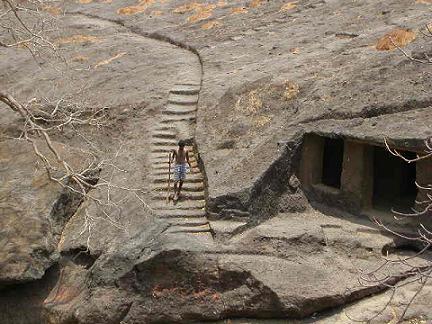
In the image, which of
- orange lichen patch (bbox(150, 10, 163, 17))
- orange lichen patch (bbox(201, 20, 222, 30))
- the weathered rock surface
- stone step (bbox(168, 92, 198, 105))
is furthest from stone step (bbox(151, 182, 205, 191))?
orange lichen patch (bbox(150, 10, 163, 17))

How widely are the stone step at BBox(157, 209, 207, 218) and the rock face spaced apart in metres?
0.04

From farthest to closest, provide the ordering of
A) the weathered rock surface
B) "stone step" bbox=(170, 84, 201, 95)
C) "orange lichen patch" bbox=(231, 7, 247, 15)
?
"orange lichen patch" bbox=(231, 7, 247, 15) → "stone step" bbox=(170, 84, 201, 95) → the weathered rock surface

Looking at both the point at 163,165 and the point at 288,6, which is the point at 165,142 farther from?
the point at 288,6

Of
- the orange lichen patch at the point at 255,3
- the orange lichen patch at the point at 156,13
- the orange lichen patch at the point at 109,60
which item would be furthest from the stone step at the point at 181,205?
the orange lichen patch at the point at 156,13

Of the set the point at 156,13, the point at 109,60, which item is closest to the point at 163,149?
the point at 109,60

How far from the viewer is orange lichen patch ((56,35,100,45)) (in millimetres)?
20612

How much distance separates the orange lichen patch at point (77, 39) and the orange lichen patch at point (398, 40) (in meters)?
A: 9.86

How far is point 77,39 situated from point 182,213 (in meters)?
10.6

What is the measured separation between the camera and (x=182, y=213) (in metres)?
12.0

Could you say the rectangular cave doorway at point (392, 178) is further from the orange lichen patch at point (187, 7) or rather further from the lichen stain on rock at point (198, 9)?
the orange lichen patch at point (187, 7)

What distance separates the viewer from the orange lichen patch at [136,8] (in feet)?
79.4

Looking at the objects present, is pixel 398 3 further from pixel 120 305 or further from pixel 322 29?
pixel 120 305

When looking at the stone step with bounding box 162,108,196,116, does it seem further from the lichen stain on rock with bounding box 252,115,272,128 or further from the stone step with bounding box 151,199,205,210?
the stone step with bounding box 151,199,205,210

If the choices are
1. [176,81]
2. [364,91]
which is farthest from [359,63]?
[176,81]
